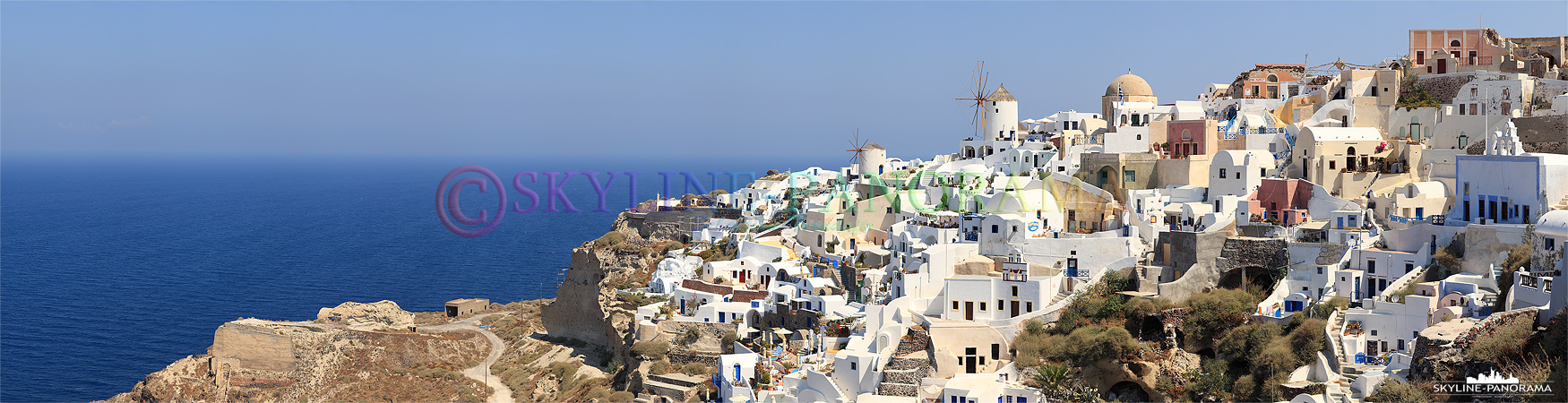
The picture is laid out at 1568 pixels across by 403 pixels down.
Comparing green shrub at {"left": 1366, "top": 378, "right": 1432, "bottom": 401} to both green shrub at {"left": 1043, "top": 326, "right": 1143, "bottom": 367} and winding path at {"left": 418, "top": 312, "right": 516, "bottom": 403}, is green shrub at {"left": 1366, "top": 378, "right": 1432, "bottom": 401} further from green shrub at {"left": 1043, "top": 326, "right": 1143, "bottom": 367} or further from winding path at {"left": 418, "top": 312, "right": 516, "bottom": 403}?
winding path at {"left": 418, "top": 312, "right": 516, "bottom": 403}

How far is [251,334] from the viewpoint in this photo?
128ft

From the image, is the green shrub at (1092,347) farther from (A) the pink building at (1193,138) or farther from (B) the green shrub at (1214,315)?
(A) the pink building at (1193,138)

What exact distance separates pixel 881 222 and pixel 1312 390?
59.0 ft

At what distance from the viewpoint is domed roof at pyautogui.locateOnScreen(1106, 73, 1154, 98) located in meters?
40.6

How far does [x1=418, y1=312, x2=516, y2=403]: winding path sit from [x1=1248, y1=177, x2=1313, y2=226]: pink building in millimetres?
20066

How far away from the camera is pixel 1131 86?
Result: 1606 inches

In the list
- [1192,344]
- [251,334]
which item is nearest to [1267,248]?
[1192,344]

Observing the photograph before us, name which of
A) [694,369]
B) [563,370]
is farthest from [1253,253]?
[563,370]

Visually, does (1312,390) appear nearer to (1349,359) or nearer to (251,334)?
(1349,359)

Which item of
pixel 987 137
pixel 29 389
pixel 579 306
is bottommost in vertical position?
pixel 29 389

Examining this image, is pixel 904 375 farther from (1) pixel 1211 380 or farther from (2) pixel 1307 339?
(2) pixel 1307 339

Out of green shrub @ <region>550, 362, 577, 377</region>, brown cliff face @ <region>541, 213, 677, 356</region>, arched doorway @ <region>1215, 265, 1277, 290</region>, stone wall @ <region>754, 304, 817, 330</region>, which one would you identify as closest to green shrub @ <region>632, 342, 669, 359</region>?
stone wall @ <region>754, 304, 817, 330</region>

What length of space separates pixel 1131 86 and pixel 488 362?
22.5 metres

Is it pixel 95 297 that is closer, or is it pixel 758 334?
pixel 758 334
